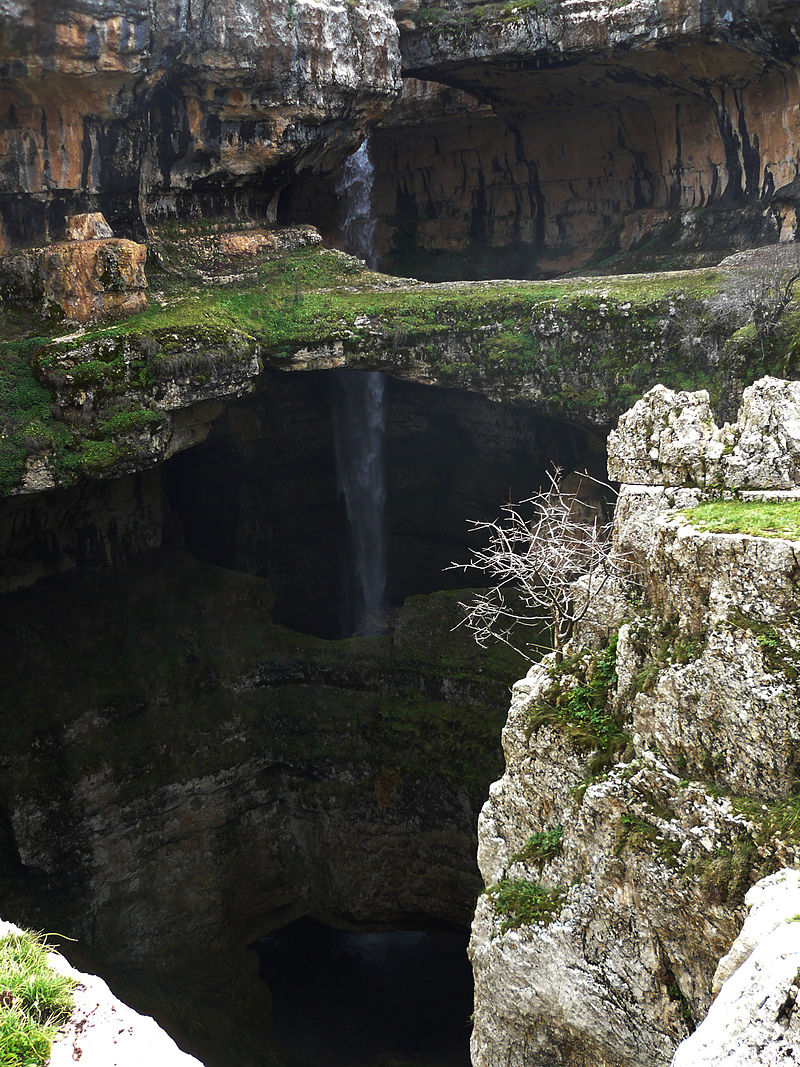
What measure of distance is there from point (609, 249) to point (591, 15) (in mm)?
5643

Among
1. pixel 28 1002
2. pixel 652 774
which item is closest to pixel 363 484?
pixel 652 774

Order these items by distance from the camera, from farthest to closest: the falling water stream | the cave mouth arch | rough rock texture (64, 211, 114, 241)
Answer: the falling water stream < the cave mouth arch < rough rock texture (64, 211, 114, 241)

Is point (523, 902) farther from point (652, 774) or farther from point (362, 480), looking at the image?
point (362, 480)

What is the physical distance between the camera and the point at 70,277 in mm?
15781

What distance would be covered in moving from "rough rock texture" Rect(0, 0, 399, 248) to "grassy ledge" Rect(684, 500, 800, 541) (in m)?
12.2

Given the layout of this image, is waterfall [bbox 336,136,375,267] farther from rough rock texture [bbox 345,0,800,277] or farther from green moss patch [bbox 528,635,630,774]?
green moss patch [bbox 528,635,630,774]

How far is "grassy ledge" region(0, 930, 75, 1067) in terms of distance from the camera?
16.6 ft

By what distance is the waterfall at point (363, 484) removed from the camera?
76.9 ft

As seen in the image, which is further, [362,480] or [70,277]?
[362,480]

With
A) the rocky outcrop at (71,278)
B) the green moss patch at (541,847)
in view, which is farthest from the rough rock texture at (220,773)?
the green moss patch at (541,847)

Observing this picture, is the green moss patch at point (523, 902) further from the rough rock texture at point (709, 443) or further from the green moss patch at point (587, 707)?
the rough rock texture at point (709, 443)

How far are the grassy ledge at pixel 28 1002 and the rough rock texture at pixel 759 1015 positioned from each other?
3.31 m

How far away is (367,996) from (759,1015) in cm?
1702

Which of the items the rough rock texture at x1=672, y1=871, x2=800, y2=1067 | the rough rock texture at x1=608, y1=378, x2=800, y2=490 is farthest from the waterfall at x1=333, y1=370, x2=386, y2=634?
the rough rock texture at x1=672, y1=871, x2=800, y2=1067
